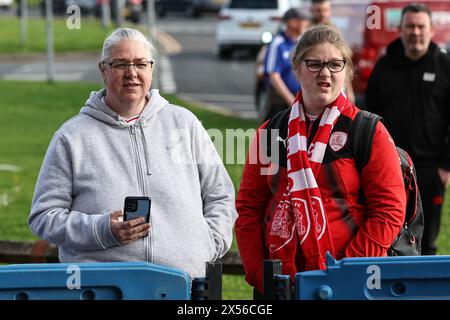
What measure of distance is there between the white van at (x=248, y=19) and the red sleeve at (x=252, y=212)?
2559 cm

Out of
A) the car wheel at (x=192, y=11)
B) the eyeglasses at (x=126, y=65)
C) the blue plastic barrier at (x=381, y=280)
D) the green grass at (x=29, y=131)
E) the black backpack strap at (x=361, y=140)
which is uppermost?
the eyeglasses at (x=126, y=65)

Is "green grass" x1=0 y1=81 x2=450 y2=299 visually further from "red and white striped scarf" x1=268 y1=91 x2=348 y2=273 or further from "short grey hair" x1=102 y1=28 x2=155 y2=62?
"short grey hair" x1=102 y1=28 x2=155 y2=62

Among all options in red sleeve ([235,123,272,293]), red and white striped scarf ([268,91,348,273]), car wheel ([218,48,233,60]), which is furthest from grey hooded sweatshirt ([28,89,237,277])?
car wheel ([218,48,233,60])

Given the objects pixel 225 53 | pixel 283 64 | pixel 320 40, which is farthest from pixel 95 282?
pixel 225 53

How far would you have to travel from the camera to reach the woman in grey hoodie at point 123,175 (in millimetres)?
4891

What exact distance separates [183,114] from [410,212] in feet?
3.44

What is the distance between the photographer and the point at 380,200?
4898 mm

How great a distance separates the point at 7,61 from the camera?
32.8m

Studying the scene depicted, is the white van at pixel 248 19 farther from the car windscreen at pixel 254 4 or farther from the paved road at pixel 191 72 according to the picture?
the paved road at pixel 191 72

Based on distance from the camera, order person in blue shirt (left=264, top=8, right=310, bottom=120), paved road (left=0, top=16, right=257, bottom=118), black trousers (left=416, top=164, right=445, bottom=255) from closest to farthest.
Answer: black trousers (left=416, top=164, right=445, bottom=255), person in blue shirt (left=264, top=8, right=310, bottom=120), paved road (left=0, top=16, right=257, bottom=118)

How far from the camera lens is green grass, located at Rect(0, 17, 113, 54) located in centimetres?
3516

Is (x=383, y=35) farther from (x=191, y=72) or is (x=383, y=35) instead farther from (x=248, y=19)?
(x=248, y=19)

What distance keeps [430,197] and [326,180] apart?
3105 mm

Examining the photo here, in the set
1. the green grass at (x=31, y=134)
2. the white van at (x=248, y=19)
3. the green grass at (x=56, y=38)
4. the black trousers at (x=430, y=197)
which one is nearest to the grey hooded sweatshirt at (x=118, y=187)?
the black trousers at (x=430, y=197)
